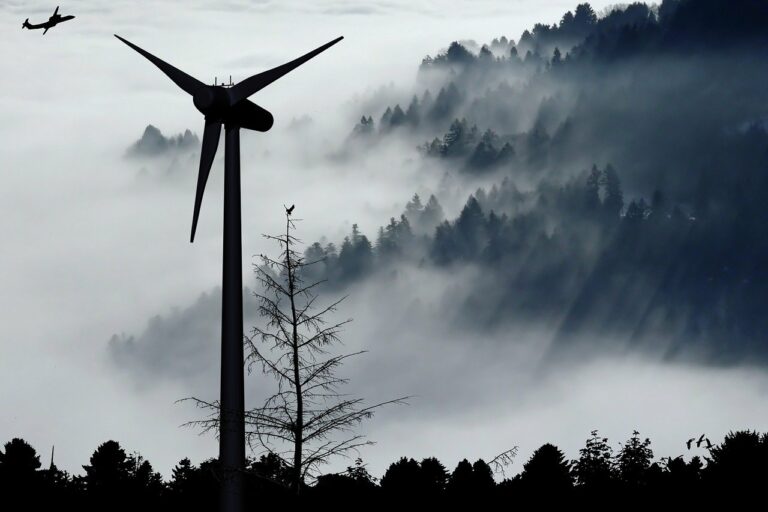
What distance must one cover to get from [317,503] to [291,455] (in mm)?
12182

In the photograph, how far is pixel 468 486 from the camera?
5969 cm

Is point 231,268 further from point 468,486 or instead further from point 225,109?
point 468,486

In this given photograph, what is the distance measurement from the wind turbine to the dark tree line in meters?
10.5

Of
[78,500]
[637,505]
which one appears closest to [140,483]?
[78,500]

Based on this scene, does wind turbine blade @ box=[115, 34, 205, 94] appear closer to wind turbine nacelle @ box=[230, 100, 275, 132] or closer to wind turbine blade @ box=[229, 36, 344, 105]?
wind turbine blade @ box=[229, 36, 344, 105]

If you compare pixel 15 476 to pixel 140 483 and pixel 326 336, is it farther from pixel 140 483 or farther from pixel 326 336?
pixel 326 336

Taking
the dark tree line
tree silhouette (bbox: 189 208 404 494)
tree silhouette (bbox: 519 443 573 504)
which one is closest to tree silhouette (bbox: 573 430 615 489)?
the dark tree line

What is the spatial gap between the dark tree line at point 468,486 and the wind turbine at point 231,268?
34.4ft

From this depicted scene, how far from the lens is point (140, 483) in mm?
64375

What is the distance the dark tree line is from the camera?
5322 centimetres

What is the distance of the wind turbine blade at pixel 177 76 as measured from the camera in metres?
38.5

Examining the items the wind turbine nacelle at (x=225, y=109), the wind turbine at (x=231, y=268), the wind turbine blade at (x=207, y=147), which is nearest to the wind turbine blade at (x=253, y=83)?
the wind turbine at (x=231, y=268)

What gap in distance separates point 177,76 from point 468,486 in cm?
2878

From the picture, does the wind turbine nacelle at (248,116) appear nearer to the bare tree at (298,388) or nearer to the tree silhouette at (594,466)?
the bare tree at (298,388)
